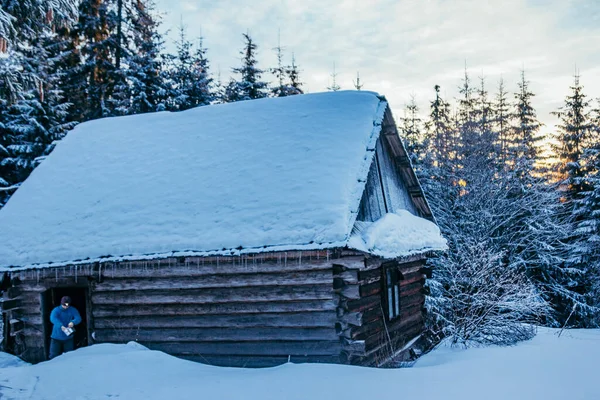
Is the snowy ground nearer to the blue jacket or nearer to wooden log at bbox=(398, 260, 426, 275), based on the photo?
the blue jacket

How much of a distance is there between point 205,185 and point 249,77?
20.8 meters

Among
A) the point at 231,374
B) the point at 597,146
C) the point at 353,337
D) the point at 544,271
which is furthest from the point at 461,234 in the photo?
the point at 231,374

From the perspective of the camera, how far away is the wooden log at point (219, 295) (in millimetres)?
9250

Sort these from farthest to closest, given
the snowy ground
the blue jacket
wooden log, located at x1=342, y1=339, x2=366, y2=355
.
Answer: the blue jacket < wooden log, located at x1=342, y1=339, x2=366, y2=355 < the snowy ground

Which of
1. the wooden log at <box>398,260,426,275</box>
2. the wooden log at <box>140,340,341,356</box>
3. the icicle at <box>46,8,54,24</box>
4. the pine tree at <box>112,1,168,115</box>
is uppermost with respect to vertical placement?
the pine tree at <box>112,1,168,115</box>

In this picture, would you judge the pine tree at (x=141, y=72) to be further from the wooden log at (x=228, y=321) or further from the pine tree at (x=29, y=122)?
the wooden log at (x=228, y=321)

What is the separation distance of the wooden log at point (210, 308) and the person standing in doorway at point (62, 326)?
0.48 m

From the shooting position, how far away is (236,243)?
927cm

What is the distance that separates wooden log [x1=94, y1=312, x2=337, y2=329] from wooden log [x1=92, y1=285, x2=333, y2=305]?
0.32m

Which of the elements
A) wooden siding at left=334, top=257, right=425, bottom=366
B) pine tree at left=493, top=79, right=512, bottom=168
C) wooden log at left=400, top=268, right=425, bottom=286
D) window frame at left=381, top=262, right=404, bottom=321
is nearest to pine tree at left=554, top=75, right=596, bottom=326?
pine tree at left=493, top=79, right=512, bottom=168

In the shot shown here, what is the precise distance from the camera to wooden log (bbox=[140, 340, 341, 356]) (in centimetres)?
921

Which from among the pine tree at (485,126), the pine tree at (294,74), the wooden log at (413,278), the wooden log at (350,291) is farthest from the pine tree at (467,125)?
the wooden log at (350,291)

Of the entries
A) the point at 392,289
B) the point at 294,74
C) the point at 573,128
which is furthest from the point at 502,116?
the point at 392,289

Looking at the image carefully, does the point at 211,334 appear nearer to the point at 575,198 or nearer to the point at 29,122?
the point at 29,122
